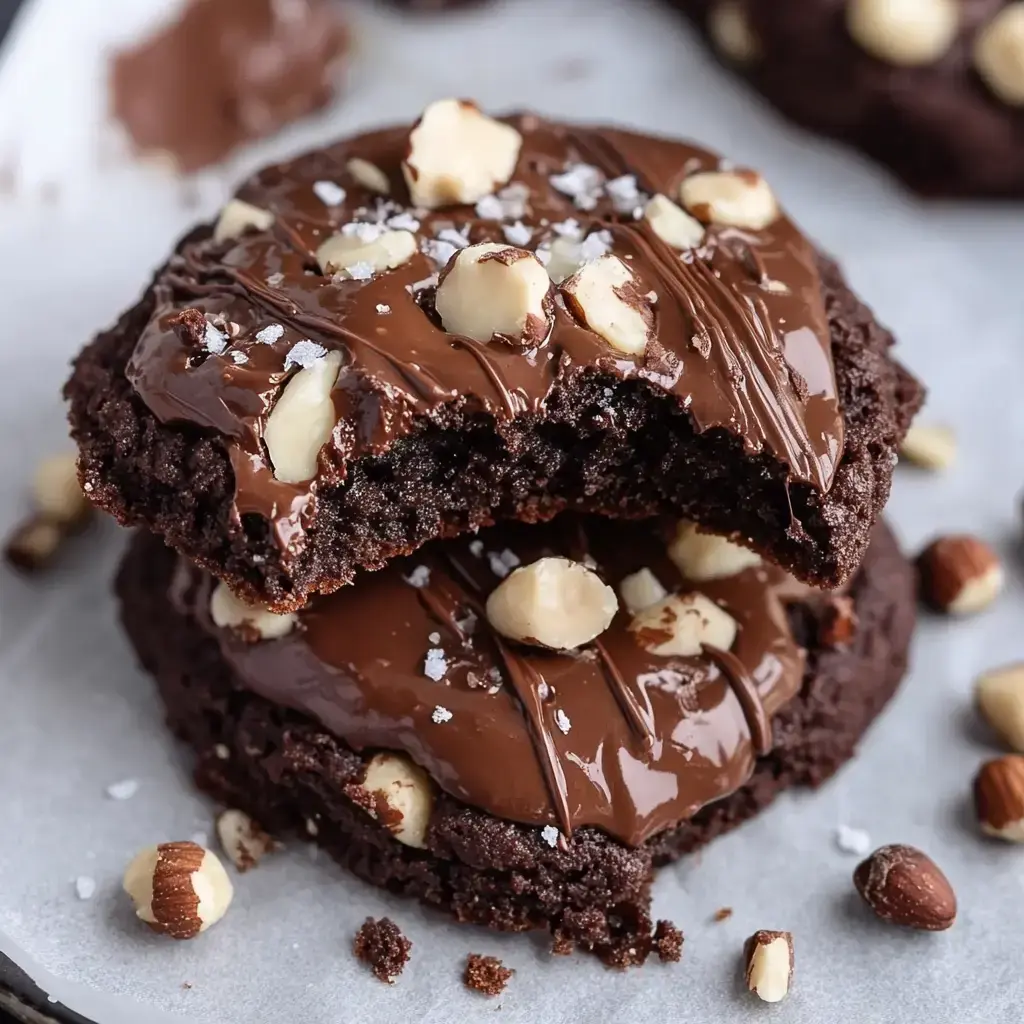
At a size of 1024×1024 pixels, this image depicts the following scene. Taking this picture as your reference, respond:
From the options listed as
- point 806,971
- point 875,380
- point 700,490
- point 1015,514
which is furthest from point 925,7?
point 806,971

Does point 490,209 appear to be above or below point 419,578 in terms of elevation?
above

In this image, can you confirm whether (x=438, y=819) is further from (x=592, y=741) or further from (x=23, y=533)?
(x=23, y=533)

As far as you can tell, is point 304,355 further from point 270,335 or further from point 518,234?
point 518,234

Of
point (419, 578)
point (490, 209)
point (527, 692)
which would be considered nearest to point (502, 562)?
point (419, 578)

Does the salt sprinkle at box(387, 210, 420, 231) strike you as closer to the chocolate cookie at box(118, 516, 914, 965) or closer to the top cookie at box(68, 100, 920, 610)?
the top cookie at box(68, 100, 920, 610)

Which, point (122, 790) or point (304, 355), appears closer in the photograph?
point (304, 355)
